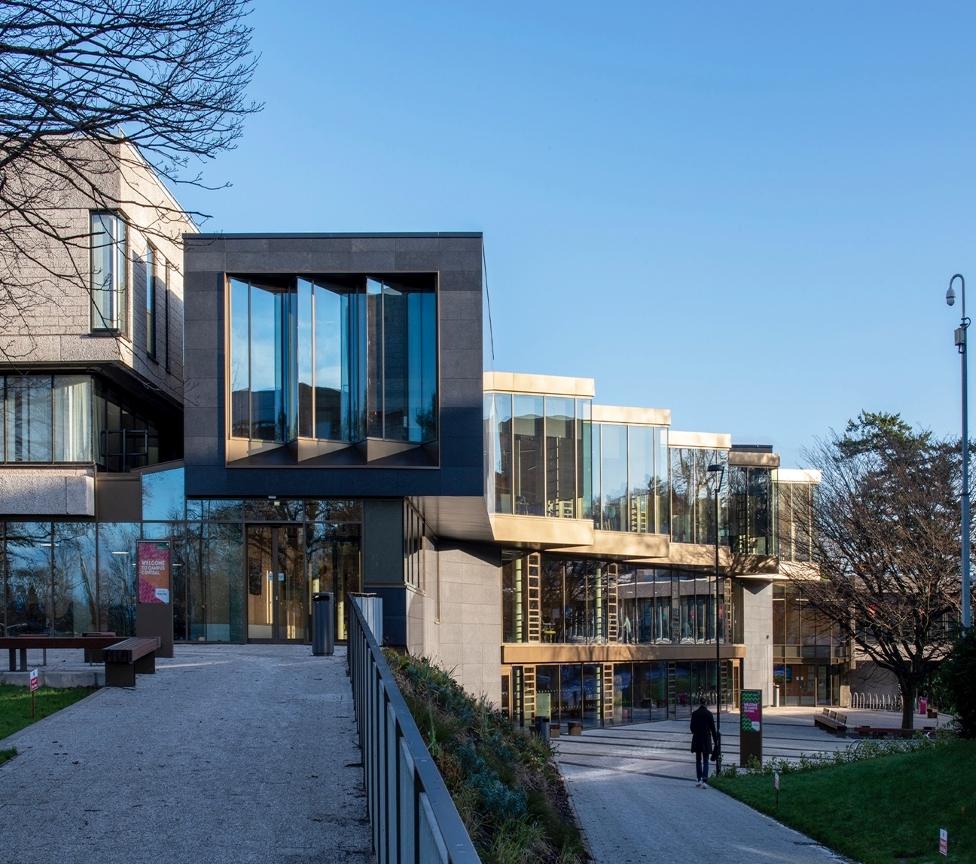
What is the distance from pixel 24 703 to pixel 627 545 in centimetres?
3325

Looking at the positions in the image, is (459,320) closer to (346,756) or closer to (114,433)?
(114,433)

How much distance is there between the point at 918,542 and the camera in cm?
4103

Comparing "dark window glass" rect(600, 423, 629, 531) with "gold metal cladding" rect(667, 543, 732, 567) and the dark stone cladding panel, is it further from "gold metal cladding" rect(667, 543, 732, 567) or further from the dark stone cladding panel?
the dark stone cladding panel

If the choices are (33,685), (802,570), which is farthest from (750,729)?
(802,570)

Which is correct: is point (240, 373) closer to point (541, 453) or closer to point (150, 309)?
point (150, 309)

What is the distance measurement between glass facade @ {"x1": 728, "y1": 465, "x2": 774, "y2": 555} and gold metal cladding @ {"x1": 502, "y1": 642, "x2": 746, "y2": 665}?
4.75 meters

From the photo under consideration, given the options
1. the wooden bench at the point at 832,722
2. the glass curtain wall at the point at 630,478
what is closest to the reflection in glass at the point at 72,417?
the glass curtain wall at the point at 630,478

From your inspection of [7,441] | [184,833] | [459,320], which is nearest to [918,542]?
[459,320]

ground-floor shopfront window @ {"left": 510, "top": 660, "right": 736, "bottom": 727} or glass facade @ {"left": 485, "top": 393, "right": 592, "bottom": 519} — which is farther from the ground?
glass facade @ {"left": 485, "top": 393, "right": 592, "bottom": 519}

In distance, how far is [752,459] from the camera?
184 ft

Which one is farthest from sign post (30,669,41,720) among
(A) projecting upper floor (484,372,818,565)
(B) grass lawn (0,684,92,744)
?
(A) projecting upper floor (484,372,818,565)

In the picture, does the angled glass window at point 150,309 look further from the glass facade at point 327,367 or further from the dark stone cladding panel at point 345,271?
the glass facade at point 327,367

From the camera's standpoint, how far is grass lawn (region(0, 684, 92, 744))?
14670mm

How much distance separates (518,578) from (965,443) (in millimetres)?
19480
